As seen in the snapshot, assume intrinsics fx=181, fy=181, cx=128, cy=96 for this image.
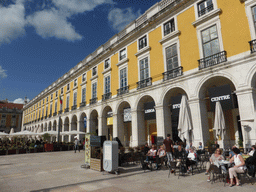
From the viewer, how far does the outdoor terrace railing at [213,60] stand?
41.8 ft

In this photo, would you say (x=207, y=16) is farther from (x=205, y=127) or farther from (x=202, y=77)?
(x=205, y=127)

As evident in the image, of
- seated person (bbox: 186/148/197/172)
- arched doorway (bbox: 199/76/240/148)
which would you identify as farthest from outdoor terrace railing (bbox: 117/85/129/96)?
seated person (bbox: 186/148/197/172)

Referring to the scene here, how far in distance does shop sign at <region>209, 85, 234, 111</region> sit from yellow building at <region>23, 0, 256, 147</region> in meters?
0.06

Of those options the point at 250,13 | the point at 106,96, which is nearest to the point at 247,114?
the point at 250,13

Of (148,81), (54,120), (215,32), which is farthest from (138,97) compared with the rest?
(54,120)

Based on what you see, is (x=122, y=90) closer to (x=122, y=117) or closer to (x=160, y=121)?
(x=122, y=117)

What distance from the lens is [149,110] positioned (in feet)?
59.0

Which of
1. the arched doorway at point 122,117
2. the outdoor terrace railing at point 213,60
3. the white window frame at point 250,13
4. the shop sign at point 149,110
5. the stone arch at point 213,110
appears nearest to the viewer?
the white window frame at point 250,13

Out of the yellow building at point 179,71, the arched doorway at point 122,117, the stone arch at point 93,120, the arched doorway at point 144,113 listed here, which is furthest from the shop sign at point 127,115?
the stone arch at point 93,120

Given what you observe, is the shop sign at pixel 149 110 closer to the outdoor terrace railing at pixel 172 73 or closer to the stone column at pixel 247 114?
the outdoor terrace railing at pixel 172 73

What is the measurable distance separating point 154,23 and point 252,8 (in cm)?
864

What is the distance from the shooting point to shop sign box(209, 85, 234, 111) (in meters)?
12.3

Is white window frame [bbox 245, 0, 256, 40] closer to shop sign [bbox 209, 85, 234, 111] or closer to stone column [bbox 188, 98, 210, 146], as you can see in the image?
shop sign [bbox 209, 85, 234, 111]

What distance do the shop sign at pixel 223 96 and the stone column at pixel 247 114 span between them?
3.02ft
